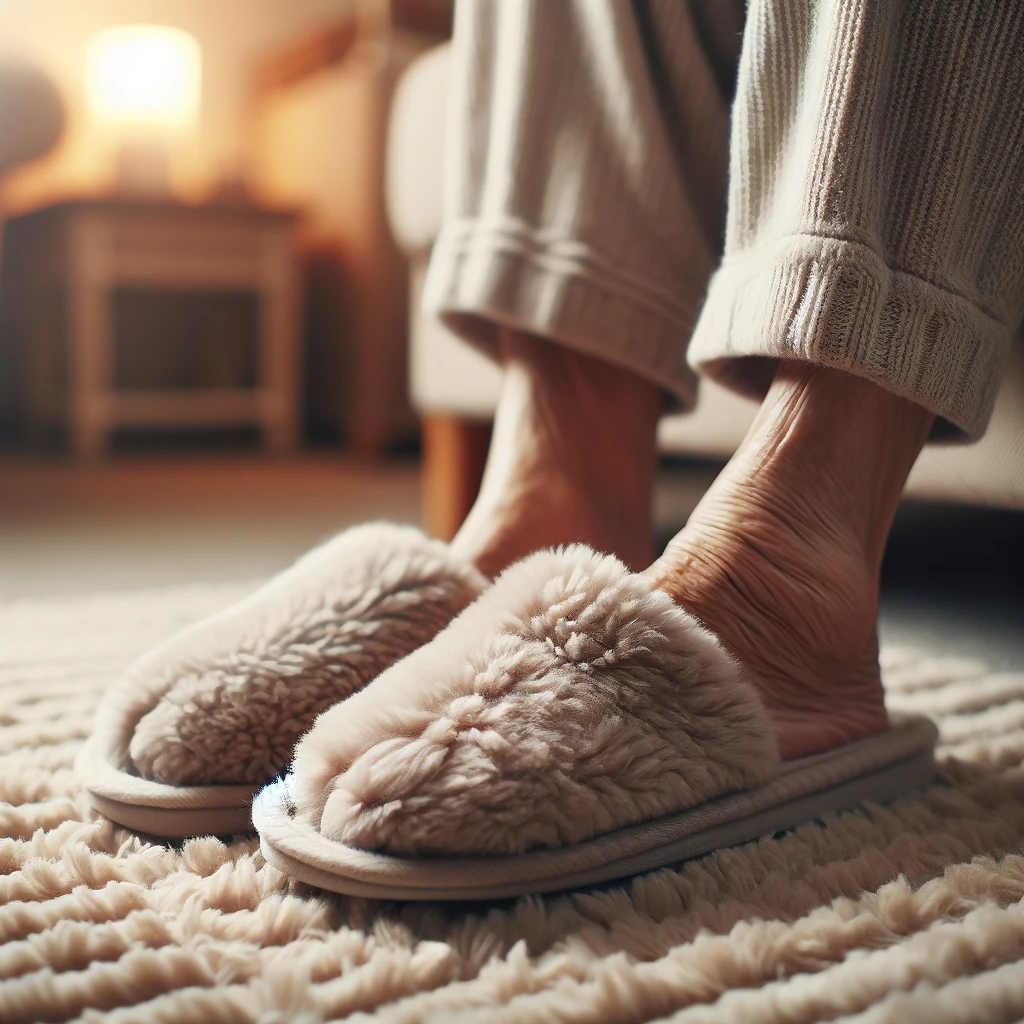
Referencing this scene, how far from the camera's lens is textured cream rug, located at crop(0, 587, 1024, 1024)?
259 millimetres

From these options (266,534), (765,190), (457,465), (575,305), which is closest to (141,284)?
(266,534)

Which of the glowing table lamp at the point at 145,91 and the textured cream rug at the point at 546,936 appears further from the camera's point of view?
the glowing table lamp at the point at 145,91

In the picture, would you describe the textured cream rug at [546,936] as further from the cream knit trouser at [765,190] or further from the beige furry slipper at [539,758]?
the cream knit trouser at [765,190]

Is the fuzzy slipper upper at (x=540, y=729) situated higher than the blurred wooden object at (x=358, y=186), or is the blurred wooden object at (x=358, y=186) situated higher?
the blurred wooden object at (x=358, y=186)

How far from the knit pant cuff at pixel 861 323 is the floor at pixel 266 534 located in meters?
0.31

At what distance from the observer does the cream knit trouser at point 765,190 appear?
348mm

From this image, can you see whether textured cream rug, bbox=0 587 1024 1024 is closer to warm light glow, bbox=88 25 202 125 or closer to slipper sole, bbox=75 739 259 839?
slipper sole, bbox=75 739 259 839

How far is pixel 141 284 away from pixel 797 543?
1.82 metres

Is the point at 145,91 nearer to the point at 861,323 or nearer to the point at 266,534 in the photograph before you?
the point at 266,534

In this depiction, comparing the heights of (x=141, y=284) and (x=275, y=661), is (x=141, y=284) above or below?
above

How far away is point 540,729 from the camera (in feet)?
1.02

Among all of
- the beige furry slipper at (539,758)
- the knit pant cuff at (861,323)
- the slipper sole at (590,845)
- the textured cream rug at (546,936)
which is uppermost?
the knit pant cuff at (861,323)

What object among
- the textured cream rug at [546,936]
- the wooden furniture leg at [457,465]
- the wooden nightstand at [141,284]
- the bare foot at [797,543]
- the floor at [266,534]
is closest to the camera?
the textured cream rug at [546,936]

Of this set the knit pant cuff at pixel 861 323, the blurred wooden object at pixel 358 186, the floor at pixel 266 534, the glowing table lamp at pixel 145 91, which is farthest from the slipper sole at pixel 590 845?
the glowing table lamp at pixel 145 91
